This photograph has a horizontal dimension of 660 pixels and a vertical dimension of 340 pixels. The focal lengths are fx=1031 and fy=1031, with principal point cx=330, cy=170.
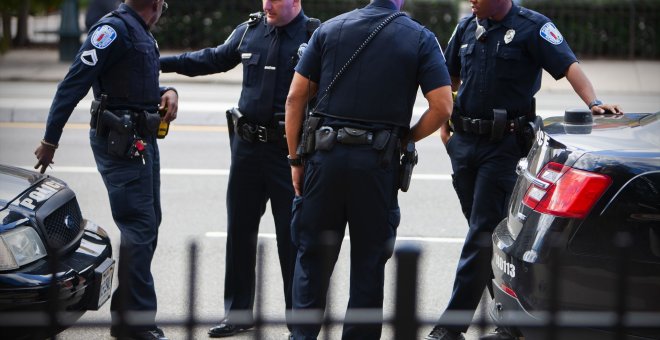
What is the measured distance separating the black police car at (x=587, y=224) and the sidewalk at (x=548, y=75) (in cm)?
1182

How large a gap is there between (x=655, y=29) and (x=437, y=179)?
10513 mm

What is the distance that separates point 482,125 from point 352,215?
1.12 meters

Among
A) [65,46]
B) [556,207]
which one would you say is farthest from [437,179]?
[65,46]

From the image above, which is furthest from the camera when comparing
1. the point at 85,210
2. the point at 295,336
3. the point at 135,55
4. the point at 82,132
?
the point at 82,132

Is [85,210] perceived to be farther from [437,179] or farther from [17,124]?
[17,124]

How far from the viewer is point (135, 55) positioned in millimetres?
5129

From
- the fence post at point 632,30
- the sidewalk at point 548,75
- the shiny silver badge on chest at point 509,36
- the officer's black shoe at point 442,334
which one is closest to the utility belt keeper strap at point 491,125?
the shiny silver badge on chest at point 509,36

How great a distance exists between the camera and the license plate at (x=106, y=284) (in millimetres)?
4809

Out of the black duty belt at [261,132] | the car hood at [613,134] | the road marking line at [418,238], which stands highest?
the car hood at [613,134]

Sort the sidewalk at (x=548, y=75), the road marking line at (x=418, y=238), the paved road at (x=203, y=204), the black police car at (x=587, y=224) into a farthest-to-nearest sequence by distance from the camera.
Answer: the sidewalk at (x=548, y=75)
the road marking line at (x=418, y=238)
the paved road at (x=203, y=204)
the black police car at (x=587, y=224)

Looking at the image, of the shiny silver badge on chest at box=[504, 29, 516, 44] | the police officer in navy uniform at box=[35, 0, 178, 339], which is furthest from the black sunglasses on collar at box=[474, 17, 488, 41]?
the police officer in navy uniform at box=[35, 0, 178, 339]

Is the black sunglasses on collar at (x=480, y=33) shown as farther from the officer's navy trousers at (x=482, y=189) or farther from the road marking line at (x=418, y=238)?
the road marking line at (x=418, y=238)

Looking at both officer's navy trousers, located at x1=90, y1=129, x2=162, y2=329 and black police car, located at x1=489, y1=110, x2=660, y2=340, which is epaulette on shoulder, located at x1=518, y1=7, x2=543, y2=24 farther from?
officer's navy trousers, located at x1=90, y1=129, x2=162, y2=329

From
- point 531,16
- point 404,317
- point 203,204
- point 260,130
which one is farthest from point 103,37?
point 203,204
